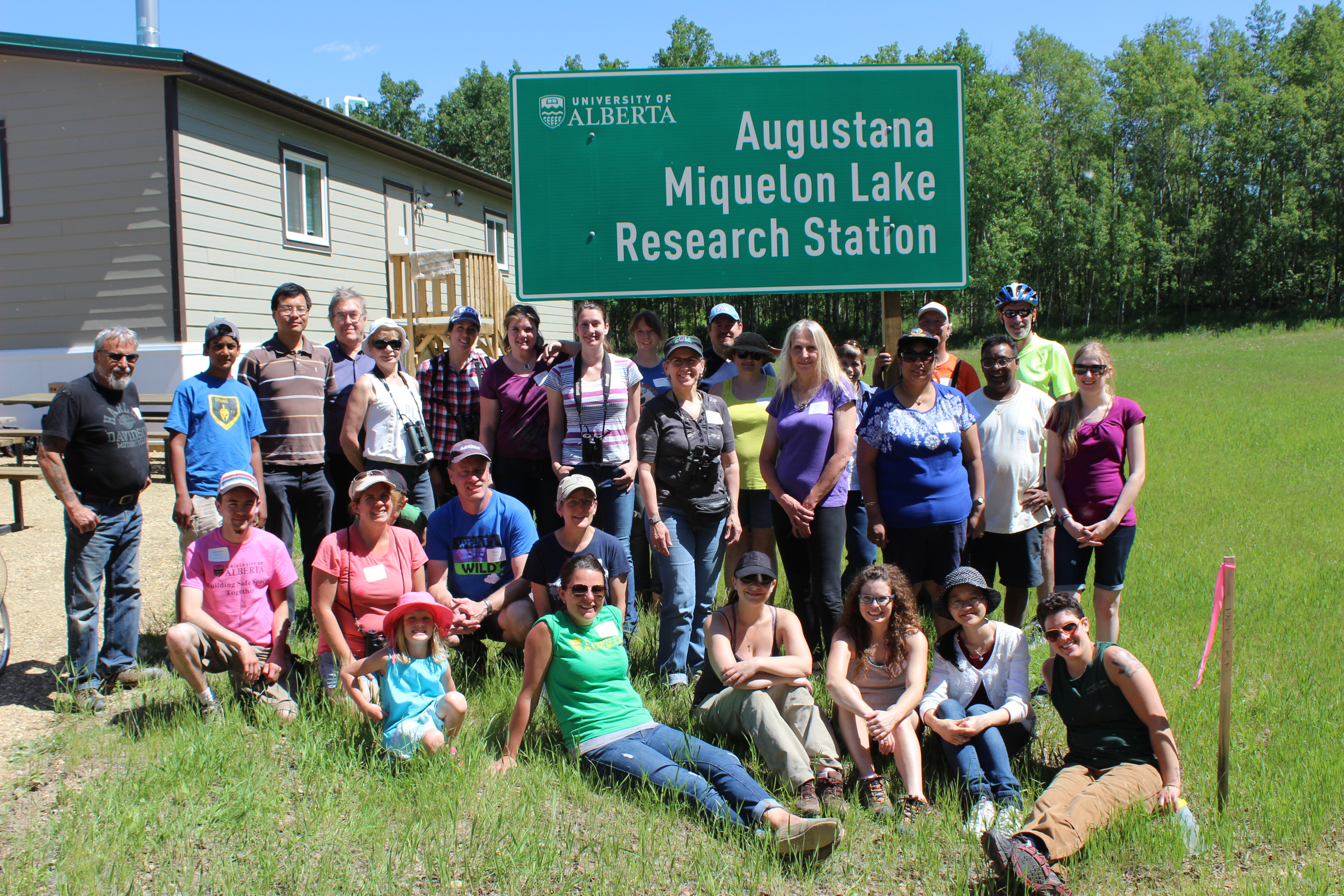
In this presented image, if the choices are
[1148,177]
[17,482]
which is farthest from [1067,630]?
[1148,177]

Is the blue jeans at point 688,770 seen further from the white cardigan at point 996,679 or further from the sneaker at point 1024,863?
the white cardigan at point 996,679

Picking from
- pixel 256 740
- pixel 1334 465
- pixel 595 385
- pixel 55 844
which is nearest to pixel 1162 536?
pixel 1334 465

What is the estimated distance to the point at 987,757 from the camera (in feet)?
12.6

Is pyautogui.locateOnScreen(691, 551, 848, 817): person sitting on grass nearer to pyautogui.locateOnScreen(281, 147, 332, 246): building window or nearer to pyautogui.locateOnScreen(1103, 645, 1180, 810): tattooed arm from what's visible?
pyautogui.locateOnScreen(1103, 645, 1180, 810): tattooed arm

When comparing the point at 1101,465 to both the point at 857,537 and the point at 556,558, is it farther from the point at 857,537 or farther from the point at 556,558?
the point at 556,558

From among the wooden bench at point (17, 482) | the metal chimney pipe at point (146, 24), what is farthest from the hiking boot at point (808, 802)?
the metal chimney pipe at point (146, 24)

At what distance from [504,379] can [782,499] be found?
1.93m

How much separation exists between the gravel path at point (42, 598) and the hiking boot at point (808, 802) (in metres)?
3.42

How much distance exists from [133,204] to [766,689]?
1158cm

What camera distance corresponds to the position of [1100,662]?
3.72 metres

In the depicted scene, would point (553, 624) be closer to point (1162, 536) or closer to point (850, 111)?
point (850, 111)

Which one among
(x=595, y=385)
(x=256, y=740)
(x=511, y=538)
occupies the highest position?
(x=595, y=385)

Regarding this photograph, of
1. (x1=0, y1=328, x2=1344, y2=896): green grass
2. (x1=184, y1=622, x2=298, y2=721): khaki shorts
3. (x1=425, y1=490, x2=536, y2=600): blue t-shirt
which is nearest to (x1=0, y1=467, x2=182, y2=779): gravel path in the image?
(x1=0, y1=328, x2=1344, y2=896): green grass

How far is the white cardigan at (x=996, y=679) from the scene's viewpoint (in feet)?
13.2
